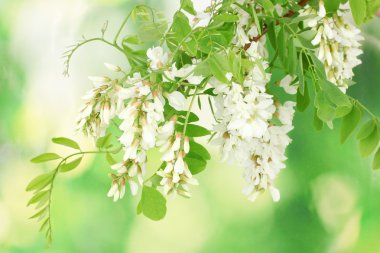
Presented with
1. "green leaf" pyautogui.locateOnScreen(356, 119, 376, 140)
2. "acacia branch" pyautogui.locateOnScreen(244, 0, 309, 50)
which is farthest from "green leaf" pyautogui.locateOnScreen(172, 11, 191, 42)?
"green leaf" pyautogui.locateOnScreen(356, 119, 376, 140)

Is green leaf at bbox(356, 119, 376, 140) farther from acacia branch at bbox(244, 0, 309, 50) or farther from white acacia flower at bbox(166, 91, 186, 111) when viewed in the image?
white acacia flower at bbox(166, 91, 186, 111)

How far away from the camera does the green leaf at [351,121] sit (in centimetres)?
99

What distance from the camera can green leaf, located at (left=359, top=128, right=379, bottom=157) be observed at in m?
1.03

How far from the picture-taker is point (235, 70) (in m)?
0.81

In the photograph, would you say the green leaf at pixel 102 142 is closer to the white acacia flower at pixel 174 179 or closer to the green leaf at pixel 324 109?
the white acacia flower at pixel 174 179

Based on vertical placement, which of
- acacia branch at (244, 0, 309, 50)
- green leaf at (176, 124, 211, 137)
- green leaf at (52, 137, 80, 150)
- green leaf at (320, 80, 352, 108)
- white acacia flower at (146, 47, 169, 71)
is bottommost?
green leaf at (176, 124, 211, 137)

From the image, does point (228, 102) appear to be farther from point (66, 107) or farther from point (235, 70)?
point (66, 107)

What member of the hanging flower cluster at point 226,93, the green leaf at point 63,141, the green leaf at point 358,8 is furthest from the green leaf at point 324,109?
the green leaf at point 63,141

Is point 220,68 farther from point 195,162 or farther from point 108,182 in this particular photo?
point 108,182

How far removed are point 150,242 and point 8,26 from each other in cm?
47

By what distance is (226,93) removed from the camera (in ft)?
2.87

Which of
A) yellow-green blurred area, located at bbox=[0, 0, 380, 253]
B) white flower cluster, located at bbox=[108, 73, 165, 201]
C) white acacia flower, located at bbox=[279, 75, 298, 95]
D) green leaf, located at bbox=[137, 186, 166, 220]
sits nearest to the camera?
white flower cluster, located at bbox=[108, 73, 165, 201]

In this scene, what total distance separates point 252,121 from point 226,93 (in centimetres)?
7

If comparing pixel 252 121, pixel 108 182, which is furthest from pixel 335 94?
pixel 108 182
